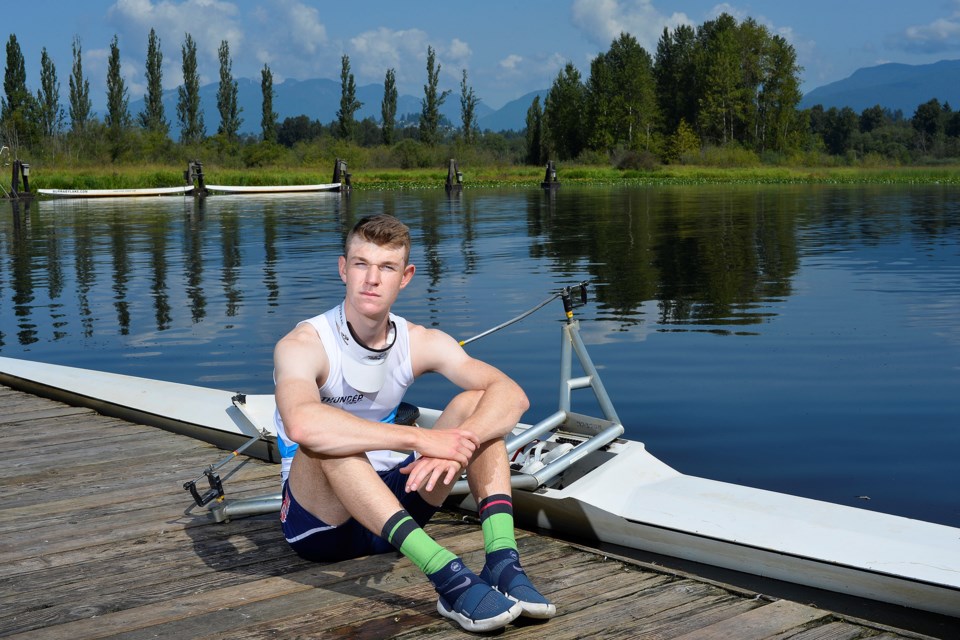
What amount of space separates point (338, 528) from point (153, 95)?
239ft

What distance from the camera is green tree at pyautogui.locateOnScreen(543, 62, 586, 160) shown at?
81500mm

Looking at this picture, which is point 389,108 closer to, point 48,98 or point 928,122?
point 48,98

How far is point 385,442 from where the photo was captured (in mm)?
3637

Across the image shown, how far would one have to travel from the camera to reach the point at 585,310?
13711 mm

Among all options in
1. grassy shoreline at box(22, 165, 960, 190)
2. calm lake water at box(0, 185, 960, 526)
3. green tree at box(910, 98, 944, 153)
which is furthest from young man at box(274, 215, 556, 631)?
green tree at box(910, 98, 944, 153)

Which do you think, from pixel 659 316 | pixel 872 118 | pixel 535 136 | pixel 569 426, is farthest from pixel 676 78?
pixel 569 426

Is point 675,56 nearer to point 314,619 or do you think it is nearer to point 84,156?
point 84,156

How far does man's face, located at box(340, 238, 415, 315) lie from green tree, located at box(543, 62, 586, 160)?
3102 inches

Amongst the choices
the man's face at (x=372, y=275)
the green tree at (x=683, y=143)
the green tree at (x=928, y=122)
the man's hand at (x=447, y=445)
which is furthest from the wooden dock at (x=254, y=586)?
the green tree at (x=928, y=122)

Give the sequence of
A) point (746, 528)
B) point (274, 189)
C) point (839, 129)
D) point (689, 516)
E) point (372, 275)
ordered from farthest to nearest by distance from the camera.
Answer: point (839, 129) → point (274, 189) → point (689, 516) → point (746, 528) → point (372, 275)

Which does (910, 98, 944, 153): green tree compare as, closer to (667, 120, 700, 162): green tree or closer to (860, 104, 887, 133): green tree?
Result: (860, 104, 887, 133): green tree

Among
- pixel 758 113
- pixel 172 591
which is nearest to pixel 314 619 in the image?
pixel 172 591

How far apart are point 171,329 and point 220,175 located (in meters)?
46.3

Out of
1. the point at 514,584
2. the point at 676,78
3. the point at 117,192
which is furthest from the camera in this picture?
the point at 676,78
